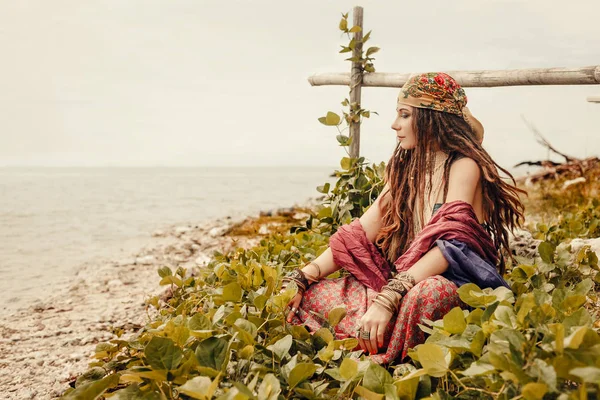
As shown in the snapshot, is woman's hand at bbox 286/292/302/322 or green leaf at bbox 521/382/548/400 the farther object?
woman's hand at bbox 286/292/302/322

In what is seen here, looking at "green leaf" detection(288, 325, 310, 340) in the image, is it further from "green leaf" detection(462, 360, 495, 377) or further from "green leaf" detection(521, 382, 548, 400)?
"green leaf" detection(521, 382, 548, 400)

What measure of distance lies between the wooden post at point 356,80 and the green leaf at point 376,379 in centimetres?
306

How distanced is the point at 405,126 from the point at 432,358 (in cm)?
139

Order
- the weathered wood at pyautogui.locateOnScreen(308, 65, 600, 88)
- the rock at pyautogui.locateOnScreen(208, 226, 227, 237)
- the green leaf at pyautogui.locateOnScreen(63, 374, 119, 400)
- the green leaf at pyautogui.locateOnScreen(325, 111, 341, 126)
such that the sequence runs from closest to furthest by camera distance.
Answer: the green leaf at pyautogui.locateOnScreen(63, 374, 119, 400) → the weathered wood at pyautogui.locateOnScreen(308, 65, 600, 88) → the green leaf at pyautogui.locateOnScreen(325, 111, 341, 126) → the rock at pyautogui.locateOnScreen(208, 226, 227, 237)

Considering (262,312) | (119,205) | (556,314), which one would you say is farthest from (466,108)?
(119,205)

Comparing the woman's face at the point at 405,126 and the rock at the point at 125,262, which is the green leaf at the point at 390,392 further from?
the rock at the point at 125,262

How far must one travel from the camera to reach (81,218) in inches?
396

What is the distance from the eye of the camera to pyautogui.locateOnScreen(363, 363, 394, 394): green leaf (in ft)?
5.00

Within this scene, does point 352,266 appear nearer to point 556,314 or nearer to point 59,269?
point 556,314

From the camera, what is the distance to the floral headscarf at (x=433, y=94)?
251cm

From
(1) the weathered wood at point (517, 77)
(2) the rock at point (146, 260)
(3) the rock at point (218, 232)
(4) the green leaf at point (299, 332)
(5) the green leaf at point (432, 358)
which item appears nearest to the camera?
(5) the green leaf at point (432, 358)

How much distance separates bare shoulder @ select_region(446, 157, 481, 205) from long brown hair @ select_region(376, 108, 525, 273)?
4cm

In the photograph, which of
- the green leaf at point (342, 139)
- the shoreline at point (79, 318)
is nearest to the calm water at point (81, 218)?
the shoreline at point (79, 318)

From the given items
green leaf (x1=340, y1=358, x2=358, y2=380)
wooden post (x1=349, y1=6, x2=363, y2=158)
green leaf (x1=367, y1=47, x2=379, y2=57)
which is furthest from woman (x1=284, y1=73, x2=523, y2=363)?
green leaf (x1=367, y1=47, x2=379, y2=57)
